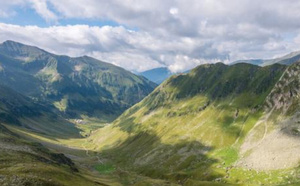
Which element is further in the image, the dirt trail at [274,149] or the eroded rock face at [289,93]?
the eroded rock face at [289,93]

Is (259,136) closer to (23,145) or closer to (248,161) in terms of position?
(248,161)

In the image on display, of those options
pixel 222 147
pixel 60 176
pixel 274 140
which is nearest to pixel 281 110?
pixel 274 140

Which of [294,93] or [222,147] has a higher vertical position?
[294,93]

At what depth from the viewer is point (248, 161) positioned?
15638cm

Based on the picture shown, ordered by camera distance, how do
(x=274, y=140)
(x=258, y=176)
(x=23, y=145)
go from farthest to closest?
1. (x=274, y=140)
2. (x=23, y=145)
3. (x=258, y=176)

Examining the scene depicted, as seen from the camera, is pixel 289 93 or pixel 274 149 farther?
pixel 289 93

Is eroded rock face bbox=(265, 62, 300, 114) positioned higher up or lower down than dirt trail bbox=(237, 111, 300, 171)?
higher up

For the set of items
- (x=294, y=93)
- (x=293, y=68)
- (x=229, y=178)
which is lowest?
(x=229, y=178)

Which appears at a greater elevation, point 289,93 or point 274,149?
point 289,93

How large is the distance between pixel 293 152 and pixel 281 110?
154ft

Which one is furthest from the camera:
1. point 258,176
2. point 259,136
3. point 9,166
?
point 259,136

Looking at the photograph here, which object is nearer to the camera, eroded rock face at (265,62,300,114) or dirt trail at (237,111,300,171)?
dirt trail at (237,111,300,171)

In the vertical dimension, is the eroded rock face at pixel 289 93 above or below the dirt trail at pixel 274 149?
above

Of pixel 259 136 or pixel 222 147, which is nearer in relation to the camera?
pixel 259 136
